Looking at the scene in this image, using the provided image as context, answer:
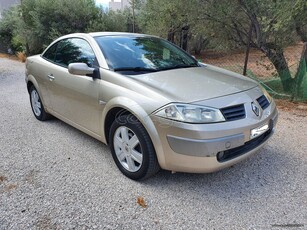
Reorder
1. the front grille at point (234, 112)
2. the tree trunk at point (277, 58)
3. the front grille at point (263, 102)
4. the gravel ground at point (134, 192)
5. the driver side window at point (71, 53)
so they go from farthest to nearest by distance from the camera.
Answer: the tree trunk at point (277, 58) → the driver side window at point (71, 53) → the front grille at point (263, 102) → the front grille at point (234, 112) → the gravel ground at point (134, 192)

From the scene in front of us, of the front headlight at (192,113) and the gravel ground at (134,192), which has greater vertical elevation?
the front headlight at (192,113)

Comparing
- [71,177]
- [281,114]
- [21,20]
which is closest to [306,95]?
[281,114]

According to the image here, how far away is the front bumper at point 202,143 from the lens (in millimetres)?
2295

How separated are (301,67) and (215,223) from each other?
4567 mm

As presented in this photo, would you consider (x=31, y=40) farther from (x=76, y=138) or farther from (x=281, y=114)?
(x=281, y=114)

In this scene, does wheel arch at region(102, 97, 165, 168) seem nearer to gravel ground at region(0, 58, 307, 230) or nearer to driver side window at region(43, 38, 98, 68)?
gravel ground at region(0, 58, 307, 230)

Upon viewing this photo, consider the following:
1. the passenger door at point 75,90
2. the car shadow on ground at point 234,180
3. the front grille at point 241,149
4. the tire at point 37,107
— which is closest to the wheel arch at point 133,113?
the passenger door at point 75,90

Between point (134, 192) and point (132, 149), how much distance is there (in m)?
0.42

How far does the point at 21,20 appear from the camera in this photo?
13977mm

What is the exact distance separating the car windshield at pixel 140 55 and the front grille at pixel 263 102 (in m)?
1.04

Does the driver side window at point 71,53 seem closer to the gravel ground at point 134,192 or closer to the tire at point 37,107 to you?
the tire at point 37,107

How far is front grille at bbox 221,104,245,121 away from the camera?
7.90ft

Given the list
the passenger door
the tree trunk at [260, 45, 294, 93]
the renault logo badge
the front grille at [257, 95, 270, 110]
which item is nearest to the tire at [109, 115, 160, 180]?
the passenger door

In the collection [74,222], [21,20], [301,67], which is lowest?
→ [74,222]
